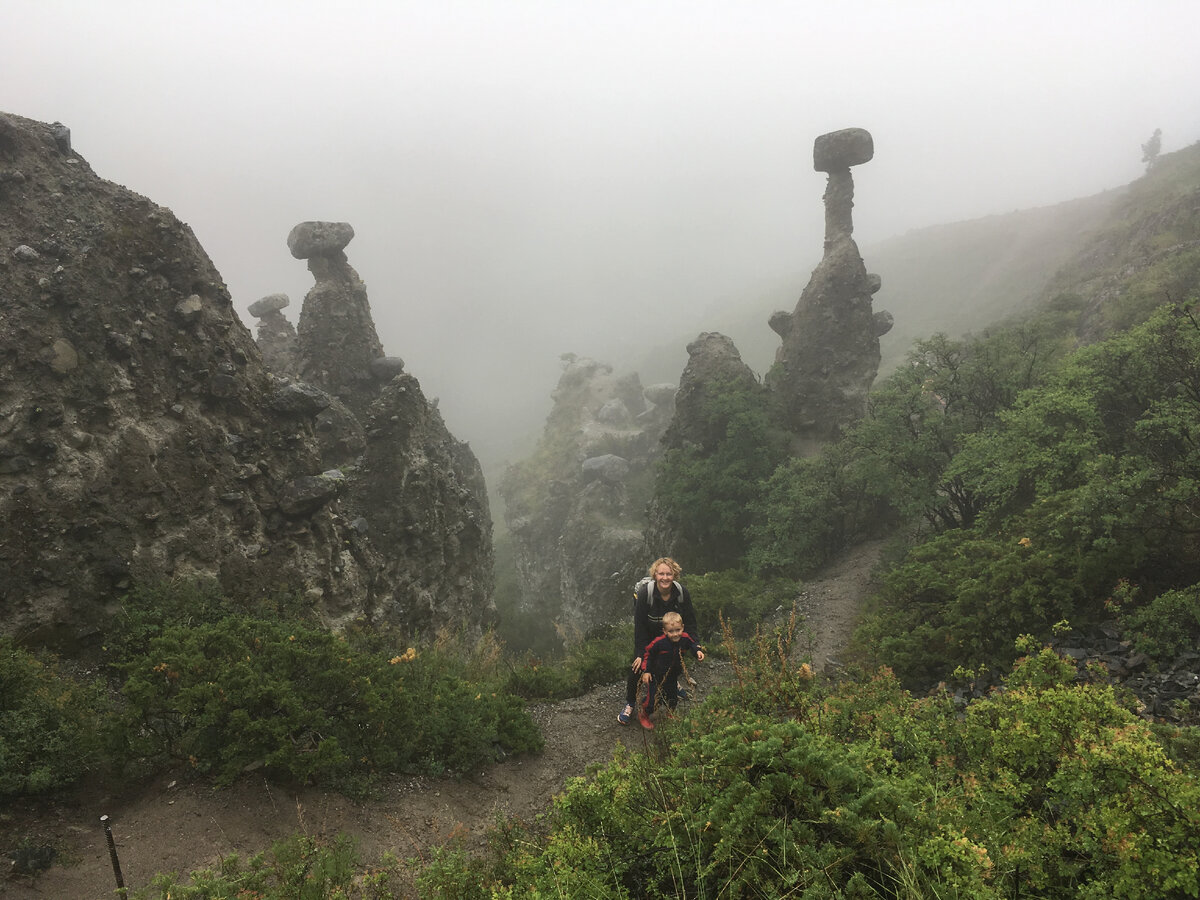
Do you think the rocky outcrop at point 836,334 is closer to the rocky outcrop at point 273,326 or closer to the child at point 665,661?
the child at point 665,661

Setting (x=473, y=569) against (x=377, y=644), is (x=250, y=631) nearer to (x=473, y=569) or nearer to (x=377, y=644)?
(x=377, y=644)

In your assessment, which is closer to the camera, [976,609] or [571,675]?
[976,609]

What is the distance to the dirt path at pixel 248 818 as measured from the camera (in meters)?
4.58

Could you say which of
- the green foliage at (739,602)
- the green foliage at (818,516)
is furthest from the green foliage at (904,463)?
the green foliage at (739,602)

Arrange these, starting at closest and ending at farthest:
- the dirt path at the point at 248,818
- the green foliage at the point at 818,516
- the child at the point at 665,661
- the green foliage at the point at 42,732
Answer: the dirt path at the point at 248,818, the green foliage at the point at 42,732, the child at the point at 665,661, the green foliage at the point at 818,516

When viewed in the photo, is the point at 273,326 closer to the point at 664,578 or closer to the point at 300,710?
the point at 300,710

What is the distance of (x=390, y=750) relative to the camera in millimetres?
6566

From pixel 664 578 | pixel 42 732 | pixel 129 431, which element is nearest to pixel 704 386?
pixel 664 578

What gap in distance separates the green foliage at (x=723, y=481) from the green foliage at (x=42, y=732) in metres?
19.0

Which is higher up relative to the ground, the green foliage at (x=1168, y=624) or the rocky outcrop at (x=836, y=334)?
the rocky outcrop at (x=836, y=334)

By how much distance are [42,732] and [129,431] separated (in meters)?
6.22

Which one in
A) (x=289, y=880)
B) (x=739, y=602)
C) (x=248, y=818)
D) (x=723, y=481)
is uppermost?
(x=289, y=880)

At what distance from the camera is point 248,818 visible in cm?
548

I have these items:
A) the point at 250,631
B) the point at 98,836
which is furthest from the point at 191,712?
the point at 250,631
